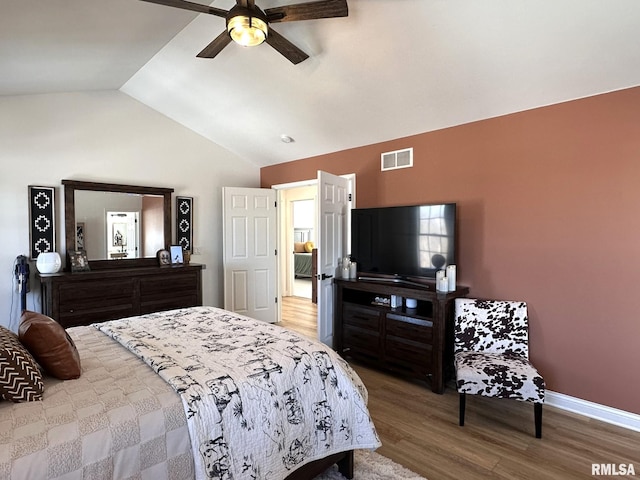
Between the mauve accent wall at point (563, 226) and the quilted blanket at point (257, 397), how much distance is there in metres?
1.87

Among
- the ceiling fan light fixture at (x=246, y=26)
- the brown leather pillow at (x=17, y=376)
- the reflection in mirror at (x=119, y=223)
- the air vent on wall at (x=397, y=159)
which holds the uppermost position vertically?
the ceiling fan light fixture at (x=246, y=26)

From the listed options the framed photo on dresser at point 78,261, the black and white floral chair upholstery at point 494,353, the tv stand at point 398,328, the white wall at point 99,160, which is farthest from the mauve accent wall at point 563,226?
the framed photo on dresser at point 78,261

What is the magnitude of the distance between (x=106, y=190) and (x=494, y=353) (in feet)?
14.5

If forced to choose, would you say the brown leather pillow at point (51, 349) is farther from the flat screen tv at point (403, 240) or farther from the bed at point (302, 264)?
the bed at point (302, 264)

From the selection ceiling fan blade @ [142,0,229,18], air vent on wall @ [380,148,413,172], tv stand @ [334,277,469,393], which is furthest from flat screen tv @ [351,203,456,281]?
ceiling fan blade @ [142,0,229,18]

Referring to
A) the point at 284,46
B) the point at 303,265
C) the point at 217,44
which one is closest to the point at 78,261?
the point at 217,44

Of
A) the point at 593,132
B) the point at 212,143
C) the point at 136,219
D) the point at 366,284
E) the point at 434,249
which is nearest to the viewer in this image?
the point at 593,132

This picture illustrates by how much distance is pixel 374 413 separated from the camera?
271 cm

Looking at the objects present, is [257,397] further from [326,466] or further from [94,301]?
[94,301]

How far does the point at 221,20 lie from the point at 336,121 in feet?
4.84

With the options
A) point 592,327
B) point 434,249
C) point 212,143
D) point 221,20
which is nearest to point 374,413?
point 434,249

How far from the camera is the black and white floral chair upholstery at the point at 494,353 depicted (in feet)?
7.93

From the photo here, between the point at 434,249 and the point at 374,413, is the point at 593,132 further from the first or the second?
the point at 374,413

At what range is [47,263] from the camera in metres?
3.63
